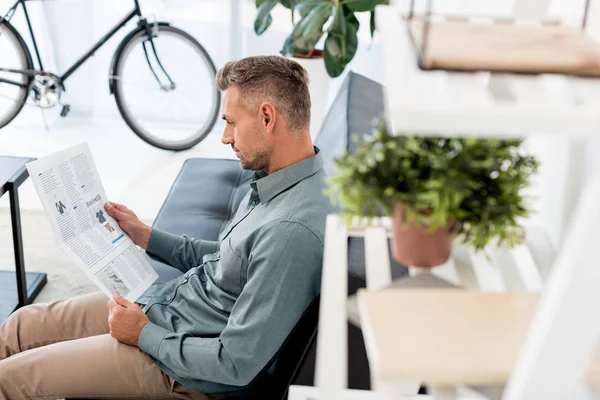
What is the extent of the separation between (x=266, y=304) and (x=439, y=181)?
0.69m

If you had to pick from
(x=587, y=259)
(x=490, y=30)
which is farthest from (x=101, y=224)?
(x=587, y=259)

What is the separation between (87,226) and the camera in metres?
1.74

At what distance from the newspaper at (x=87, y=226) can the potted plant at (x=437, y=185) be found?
96 cm

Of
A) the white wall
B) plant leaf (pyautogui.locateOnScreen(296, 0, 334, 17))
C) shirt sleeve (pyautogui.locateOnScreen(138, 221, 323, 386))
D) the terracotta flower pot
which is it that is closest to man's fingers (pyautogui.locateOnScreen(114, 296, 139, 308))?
shirt sleeve (pyautogui.locateOnScreen(138, 221, 323, 386))

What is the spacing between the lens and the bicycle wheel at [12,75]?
3600 mm

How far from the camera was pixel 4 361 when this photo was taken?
1.62 meters

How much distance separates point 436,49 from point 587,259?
0.75 feet

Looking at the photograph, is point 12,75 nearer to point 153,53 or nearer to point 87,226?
point 153,53

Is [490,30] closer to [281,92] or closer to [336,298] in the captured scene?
[336,298]

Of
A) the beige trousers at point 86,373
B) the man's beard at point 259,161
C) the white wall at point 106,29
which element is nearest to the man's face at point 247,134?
the man's beard at point 259,161

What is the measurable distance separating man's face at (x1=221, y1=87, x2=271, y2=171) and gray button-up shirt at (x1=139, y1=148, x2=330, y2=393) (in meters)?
0.04

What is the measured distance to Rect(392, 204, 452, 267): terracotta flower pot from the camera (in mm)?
852

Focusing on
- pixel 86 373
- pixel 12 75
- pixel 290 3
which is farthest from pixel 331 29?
pixel 12 75

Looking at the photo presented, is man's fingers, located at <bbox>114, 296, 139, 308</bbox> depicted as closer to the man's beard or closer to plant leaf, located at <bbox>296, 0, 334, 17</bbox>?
the man's beard
